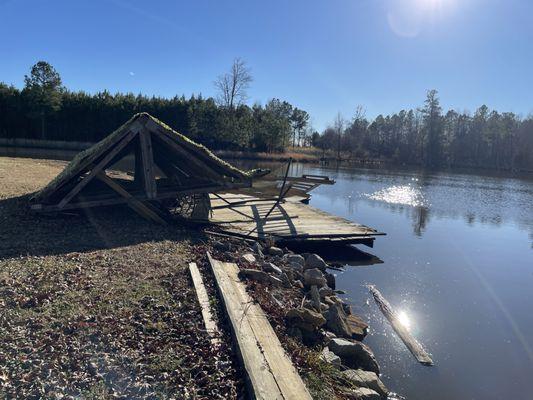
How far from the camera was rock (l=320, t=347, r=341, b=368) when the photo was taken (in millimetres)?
5398

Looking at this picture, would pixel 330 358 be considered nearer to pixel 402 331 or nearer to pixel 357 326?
pixel 357 326

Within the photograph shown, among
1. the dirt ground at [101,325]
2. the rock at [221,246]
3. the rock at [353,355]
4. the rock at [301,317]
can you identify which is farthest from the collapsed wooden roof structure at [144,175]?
the rock at [353,355]

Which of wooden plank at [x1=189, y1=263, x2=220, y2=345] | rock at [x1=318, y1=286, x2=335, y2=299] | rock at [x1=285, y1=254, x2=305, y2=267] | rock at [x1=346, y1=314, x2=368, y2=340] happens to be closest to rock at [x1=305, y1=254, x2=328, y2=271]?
rock at [x1=285, y1=254, x2=305, y2=267]

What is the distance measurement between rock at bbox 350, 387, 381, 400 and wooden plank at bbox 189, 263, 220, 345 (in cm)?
184

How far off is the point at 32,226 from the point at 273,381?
7.79 m

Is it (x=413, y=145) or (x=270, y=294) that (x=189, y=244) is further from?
(x=413, y=145)

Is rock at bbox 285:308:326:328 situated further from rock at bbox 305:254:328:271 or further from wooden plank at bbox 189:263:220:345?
rock at bbox 305:254:328:271

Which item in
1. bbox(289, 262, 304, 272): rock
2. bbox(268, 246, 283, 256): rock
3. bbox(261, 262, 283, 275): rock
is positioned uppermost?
bbox(261, 262, 283, 275): rock

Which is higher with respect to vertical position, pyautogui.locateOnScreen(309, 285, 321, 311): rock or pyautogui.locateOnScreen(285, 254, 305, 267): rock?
pyautogui.locateOnScreen(285, 254, 305, 267): rock

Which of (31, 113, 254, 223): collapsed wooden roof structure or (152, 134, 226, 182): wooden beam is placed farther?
(152, 134, 226, 182): wooden beam

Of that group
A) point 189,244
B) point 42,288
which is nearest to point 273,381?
point 42,288

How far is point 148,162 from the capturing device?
428 inches

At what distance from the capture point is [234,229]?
12133mm

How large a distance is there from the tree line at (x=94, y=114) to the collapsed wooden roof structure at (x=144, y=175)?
37070 mm
